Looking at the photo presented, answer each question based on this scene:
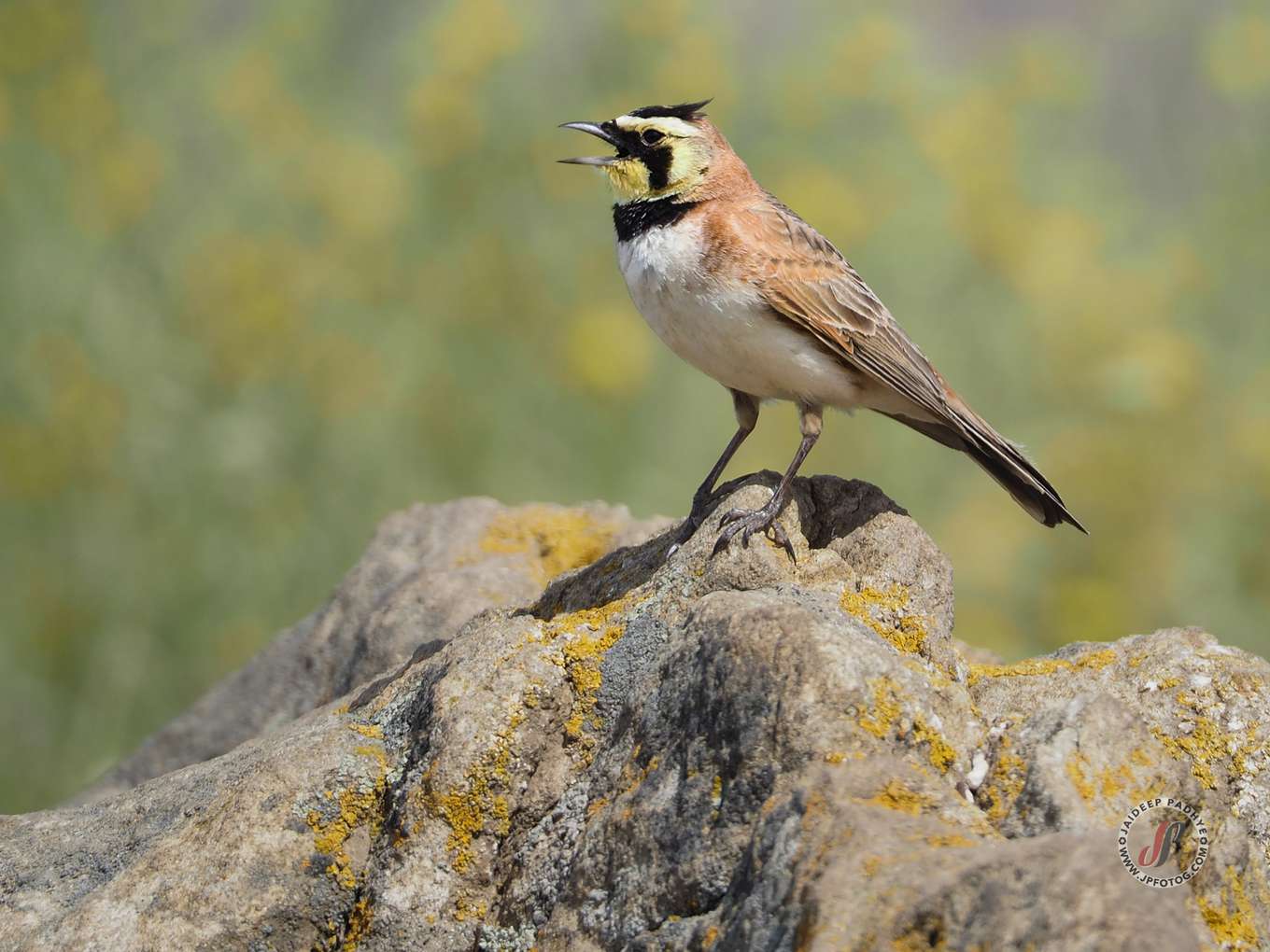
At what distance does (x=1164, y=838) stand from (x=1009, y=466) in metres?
1.98

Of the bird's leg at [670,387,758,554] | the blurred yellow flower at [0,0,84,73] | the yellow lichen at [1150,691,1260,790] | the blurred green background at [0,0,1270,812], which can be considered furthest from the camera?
the blurred yellow flower at [0,0,84,73]

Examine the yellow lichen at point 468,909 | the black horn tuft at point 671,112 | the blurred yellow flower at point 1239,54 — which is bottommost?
the yellow lichen at point 468,909

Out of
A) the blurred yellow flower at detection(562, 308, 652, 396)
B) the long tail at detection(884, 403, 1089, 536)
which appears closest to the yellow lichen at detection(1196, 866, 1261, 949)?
the long tail at detection(884, 403, 1089, 536)

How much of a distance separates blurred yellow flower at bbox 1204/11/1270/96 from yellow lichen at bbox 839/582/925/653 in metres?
6.21

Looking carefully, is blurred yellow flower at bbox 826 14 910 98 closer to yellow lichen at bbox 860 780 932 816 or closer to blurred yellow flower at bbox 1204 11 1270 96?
blurred yellow flower at bbox 1204 11 1270 96

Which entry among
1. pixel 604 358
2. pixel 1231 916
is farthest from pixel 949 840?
pixel 604 358

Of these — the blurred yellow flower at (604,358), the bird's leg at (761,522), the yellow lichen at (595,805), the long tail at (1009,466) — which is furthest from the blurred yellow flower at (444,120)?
the yellow lichen at (595,805)

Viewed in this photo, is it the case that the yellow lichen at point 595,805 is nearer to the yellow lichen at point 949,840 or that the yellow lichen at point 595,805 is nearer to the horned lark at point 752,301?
the yellow lichen at point 949,840

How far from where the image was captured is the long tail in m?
5.12

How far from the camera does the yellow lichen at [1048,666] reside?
429cm

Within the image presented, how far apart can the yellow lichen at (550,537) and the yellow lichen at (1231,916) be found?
3.16m

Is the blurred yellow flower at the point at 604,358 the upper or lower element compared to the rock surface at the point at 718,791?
upper

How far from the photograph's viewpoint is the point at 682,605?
4.22m

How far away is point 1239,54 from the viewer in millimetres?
9188
